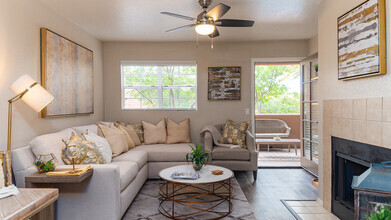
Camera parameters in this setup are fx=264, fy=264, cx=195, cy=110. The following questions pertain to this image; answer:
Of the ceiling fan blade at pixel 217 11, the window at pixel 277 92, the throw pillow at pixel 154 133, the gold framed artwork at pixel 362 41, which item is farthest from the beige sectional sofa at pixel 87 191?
the window at pixel 277 92

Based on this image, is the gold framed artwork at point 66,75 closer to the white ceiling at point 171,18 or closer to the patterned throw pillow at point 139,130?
the white ceiling at point 171,18

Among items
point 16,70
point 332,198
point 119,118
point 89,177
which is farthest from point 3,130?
point 332,198

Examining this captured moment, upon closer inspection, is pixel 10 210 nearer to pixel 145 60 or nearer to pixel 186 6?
pixel 186 6

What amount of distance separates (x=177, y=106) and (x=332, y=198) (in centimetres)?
320

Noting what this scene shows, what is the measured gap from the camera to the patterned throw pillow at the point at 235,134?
452 centimetres

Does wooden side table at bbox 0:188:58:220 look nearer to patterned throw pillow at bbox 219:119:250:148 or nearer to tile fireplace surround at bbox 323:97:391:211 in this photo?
tile fireplace surround at bbox 323:97:391:211

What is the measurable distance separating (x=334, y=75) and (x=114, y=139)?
2926 millimetres

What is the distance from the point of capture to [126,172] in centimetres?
293

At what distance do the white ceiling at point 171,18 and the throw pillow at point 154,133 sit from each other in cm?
161

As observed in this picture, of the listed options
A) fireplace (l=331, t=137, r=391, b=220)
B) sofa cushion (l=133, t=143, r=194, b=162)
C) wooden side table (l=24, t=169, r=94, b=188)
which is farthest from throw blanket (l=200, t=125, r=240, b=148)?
wooden side table (l=24, t=169, r=94, b=188)

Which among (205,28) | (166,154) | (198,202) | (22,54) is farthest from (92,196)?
(205,28)

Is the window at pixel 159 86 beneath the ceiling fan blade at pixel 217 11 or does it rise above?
beneath

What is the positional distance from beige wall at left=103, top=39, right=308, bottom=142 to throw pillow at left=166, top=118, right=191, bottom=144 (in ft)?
0.81

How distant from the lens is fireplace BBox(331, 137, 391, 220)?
93.9 inches
